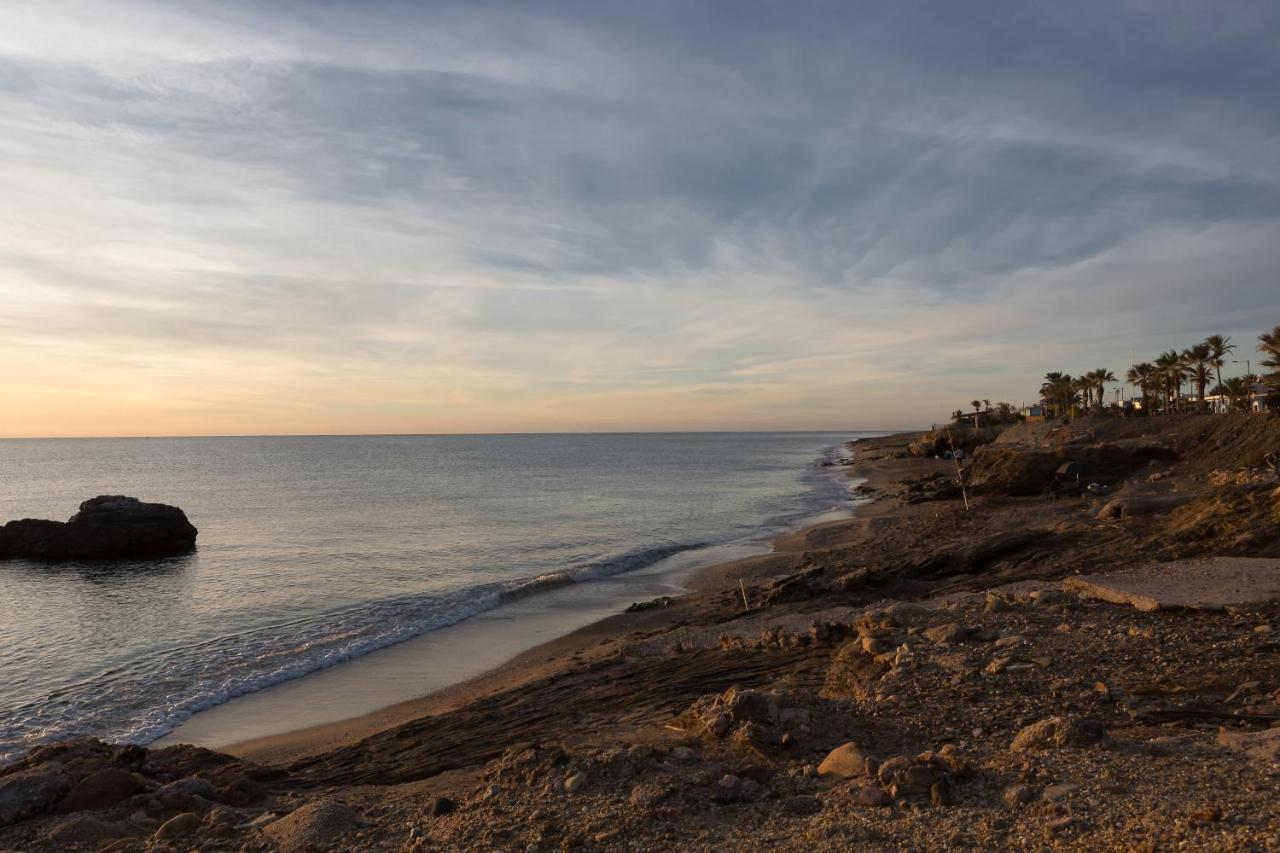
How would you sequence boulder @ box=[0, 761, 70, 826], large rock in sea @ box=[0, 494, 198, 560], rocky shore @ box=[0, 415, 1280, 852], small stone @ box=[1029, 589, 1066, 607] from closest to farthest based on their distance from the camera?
rocky shore @ box=[0, 415, 1280, 852], boulder @ box=[0, 761, 70, 826], small stone @ box=[1029, 589, 1066, 607], large rock in sea @ box=[0, 494, 198, 560]

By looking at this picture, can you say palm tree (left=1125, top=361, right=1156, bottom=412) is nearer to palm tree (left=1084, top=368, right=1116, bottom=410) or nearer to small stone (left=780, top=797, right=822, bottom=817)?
palm tree (left=1084, top=368, right=1116, bottom=410)

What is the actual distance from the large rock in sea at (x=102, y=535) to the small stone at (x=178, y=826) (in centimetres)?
3525

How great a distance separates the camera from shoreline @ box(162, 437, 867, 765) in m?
13.3

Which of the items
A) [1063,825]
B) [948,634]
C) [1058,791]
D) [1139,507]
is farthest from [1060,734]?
[1139,507]

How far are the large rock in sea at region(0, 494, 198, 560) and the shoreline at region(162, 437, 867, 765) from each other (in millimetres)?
24529

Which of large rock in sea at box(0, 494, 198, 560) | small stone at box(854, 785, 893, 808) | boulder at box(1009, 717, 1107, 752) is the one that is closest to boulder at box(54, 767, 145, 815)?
small stone at box(854, 785, 893, 808)

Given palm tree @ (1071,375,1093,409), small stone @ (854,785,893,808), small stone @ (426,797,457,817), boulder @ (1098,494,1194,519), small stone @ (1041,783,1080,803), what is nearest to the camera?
small stone @ (1041,783,1080,803)

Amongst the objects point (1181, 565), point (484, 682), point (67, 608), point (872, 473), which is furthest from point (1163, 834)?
point (872, 473)

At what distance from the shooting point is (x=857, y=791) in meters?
6.56

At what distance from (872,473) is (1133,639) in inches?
2632

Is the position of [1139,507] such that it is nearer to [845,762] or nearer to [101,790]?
[845,762]

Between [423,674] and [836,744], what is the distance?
11.4 m

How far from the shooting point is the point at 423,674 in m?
16.8

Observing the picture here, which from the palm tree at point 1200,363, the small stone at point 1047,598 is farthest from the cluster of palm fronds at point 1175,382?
the small stone at point 1047,598
